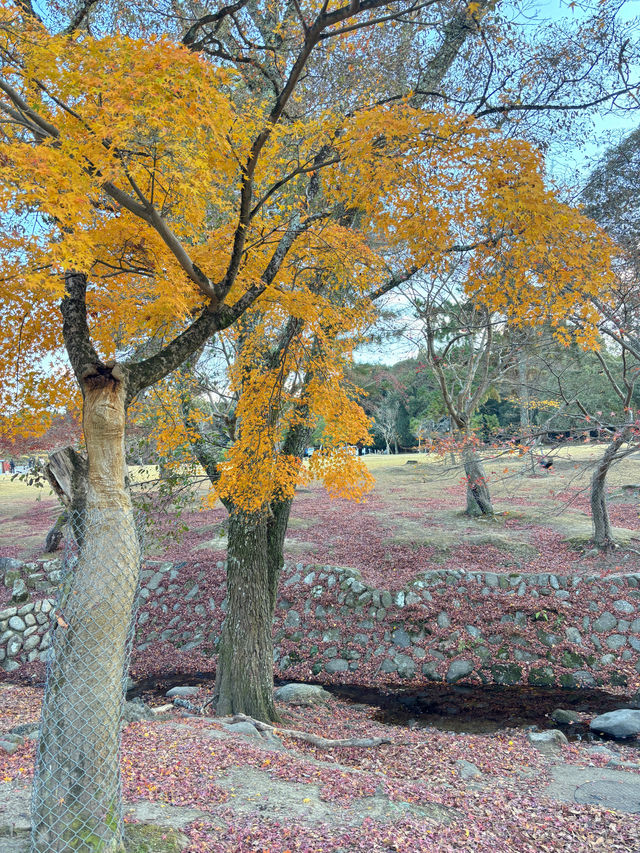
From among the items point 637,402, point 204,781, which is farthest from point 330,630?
point 637,402

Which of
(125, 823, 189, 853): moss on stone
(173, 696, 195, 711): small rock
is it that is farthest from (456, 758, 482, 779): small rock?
(173, 696, 195, 711): small rock

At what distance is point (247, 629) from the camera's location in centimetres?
690

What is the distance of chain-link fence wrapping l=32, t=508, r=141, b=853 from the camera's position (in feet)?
9.17

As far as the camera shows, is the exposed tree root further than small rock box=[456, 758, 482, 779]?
Yes

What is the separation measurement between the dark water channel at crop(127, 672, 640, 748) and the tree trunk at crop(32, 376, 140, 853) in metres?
5.66

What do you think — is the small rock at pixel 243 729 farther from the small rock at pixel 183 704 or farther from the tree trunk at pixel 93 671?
the tree trunk at pixel 93 671

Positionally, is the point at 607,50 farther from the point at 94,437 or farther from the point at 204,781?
the point at 204,781

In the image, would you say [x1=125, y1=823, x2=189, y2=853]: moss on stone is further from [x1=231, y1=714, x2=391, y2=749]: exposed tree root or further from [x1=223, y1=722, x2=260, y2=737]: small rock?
[x1=231, y1=714, x2=391, y2=749]: exposed tree root

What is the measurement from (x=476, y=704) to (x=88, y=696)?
698 centimetres

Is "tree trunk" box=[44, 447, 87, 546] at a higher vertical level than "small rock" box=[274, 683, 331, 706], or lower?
higher

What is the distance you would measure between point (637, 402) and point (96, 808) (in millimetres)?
29959

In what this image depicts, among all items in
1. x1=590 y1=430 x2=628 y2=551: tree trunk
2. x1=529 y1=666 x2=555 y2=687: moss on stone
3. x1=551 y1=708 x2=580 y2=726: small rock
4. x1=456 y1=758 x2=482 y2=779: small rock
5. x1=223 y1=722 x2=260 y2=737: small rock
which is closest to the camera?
x1=456 y1=758 x2=482 y2=779: small rock

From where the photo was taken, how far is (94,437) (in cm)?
340

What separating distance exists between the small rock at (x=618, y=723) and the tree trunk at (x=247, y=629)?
4.26 metres
